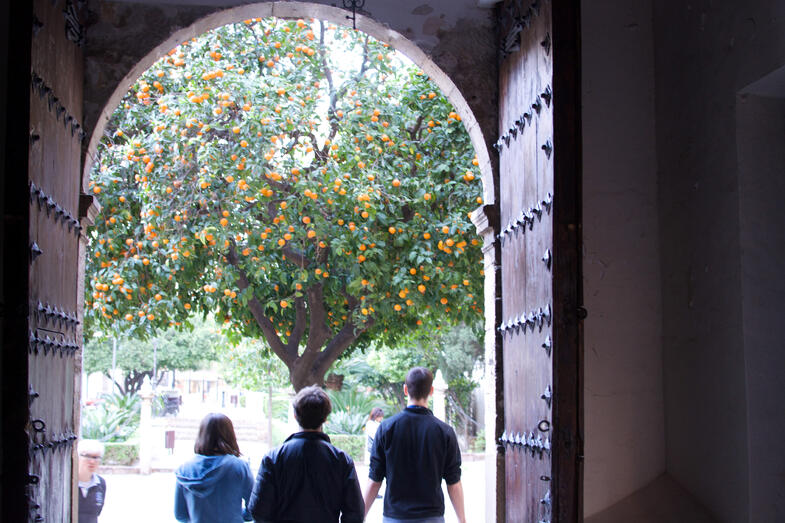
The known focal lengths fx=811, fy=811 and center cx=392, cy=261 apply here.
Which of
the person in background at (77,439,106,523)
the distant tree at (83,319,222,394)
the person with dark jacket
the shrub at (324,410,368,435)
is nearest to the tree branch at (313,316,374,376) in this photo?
the person in background at (77,439,106,523)

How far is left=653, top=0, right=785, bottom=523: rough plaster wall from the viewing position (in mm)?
2906

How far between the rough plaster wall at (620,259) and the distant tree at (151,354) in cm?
2238

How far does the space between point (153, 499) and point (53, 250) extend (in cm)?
933

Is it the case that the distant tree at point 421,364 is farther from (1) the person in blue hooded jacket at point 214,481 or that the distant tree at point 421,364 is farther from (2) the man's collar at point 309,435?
(2) the man's collar at point 309,435

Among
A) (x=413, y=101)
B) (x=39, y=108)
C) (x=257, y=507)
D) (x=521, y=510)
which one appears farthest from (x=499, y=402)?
(x=413, y=101)

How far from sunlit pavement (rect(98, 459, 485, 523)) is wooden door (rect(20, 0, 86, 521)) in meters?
6.57

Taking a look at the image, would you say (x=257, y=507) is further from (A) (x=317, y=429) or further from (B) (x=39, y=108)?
(B) (x=39, y=108)

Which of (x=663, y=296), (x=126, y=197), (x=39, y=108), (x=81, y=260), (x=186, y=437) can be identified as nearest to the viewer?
(x=39, y=108)

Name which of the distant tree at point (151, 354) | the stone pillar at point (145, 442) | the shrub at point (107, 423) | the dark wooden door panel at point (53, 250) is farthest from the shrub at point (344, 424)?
the dark wooden door panel at point (53, 250)

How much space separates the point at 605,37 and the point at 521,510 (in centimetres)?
208

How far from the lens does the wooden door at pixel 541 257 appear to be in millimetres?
2545

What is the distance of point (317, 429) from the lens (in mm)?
3230

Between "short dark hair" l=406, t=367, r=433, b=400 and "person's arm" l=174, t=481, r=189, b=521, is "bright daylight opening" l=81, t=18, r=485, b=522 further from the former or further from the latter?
"person's arm" l=174, t=481, r=189, b=521

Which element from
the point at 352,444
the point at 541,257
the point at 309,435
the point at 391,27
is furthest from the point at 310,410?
the point at 352,444
